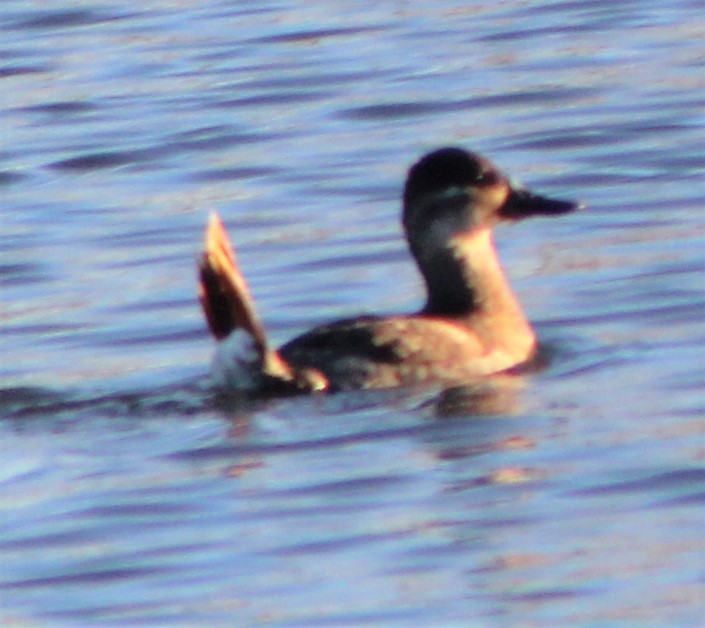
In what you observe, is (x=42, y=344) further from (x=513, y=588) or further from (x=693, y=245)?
(x=513, y=588)

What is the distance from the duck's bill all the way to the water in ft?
1.44

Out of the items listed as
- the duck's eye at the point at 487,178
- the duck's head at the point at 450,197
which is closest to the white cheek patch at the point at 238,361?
the duck's head at the point at 450,197

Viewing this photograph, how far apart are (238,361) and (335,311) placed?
77.1 inches

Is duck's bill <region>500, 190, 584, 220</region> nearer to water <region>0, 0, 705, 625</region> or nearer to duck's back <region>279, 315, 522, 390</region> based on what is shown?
water <region>0, 0, 705, 625</region>

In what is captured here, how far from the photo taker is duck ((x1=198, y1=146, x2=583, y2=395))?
1046cm

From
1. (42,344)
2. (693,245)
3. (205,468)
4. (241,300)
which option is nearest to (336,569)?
(205,468)

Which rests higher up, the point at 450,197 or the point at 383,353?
the point at 450,197

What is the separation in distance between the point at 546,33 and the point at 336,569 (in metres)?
10.2

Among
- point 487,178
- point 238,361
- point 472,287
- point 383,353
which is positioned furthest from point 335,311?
point 238,361

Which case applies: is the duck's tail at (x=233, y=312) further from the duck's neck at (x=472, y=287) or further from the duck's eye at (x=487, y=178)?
the duck's eye at (x=487, y=178)

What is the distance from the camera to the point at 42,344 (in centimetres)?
1198

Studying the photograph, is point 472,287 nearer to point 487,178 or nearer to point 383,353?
point 487,178

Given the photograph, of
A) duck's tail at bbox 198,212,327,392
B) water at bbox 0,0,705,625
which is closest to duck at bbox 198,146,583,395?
duck's tail at bbox 198,212,327,392

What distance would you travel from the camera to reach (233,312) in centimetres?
1040
